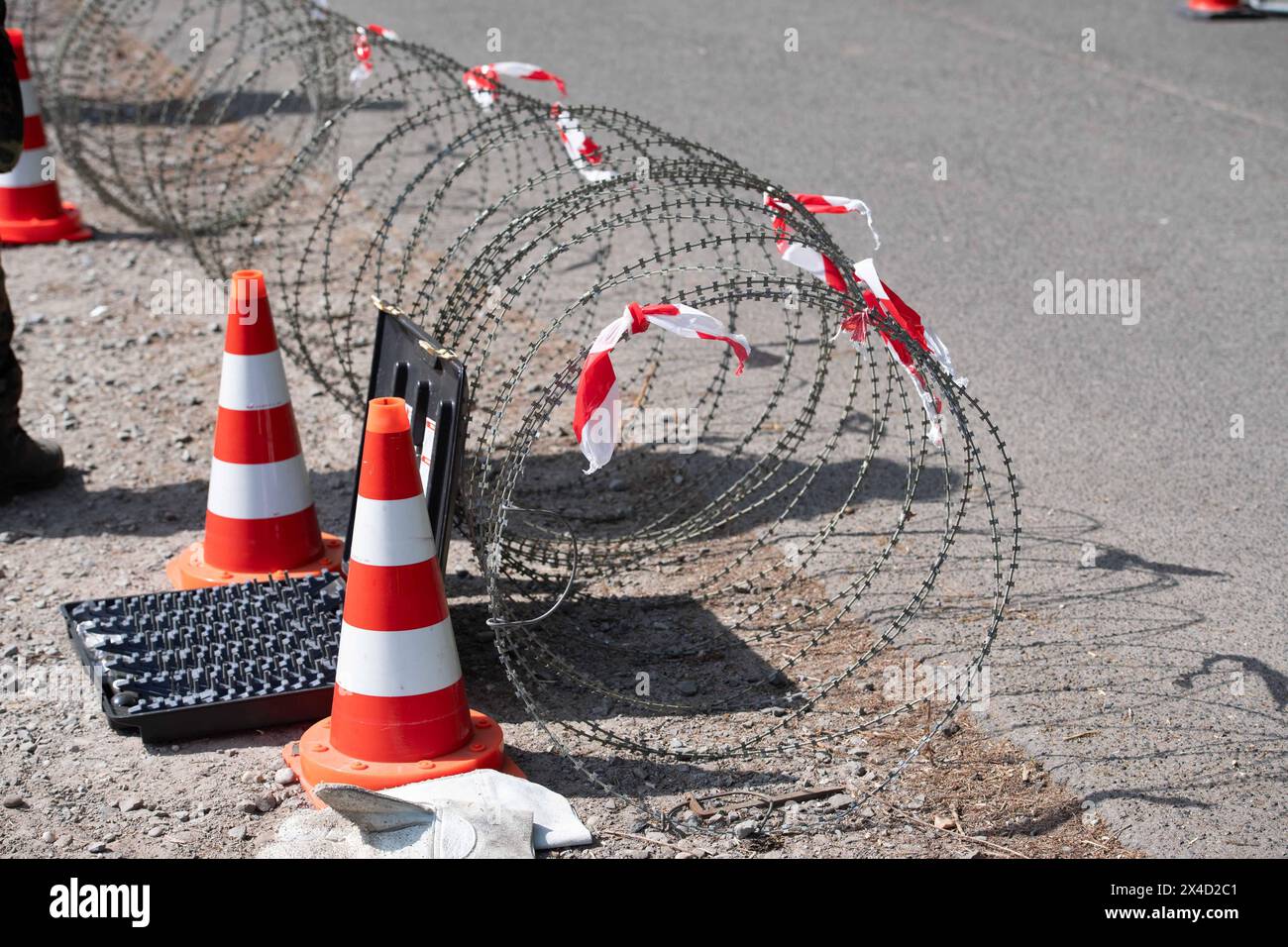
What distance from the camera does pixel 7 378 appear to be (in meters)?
5.73

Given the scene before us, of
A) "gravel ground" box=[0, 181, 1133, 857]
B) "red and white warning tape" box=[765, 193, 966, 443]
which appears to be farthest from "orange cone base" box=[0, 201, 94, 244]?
"red and white warning tape" box=[765, 193, 966, 443]

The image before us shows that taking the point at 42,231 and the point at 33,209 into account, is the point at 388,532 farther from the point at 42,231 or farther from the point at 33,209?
the point at 33,209

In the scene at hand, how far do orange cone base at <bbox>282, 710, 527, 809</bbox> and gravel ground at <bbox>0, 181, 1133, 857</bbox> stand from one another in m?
0.08

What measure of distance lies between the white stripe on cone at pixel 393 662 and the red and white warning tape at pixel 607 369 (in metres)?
0.67

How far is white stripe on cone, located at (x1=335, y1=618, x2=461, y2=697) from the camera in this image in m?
3.88

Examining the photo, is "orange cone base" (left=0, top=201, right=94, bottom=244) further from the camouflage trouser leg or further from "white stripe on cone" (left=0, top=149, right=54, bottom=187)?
the camouflage trouser leg

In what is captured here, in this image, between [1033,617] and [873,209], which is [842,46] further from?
[1033,617]

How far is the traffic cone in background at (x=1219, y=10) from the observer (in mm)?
13586

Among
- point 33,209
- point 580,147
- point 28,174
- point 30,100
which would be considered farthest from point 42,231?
point 580,147

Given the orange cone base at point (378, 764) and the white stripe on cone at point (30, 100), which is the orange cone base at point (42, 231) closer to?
the white stripe on cone at point (30, 100)

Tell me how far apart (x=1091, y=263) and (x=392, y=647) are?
18.1ft

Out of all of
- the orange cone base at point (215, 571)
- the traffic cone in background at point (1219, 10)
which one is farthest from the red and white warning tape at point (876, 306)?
the traffic cone in background at point (1219, 10)

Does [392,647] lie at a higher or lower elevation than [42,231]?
lower
